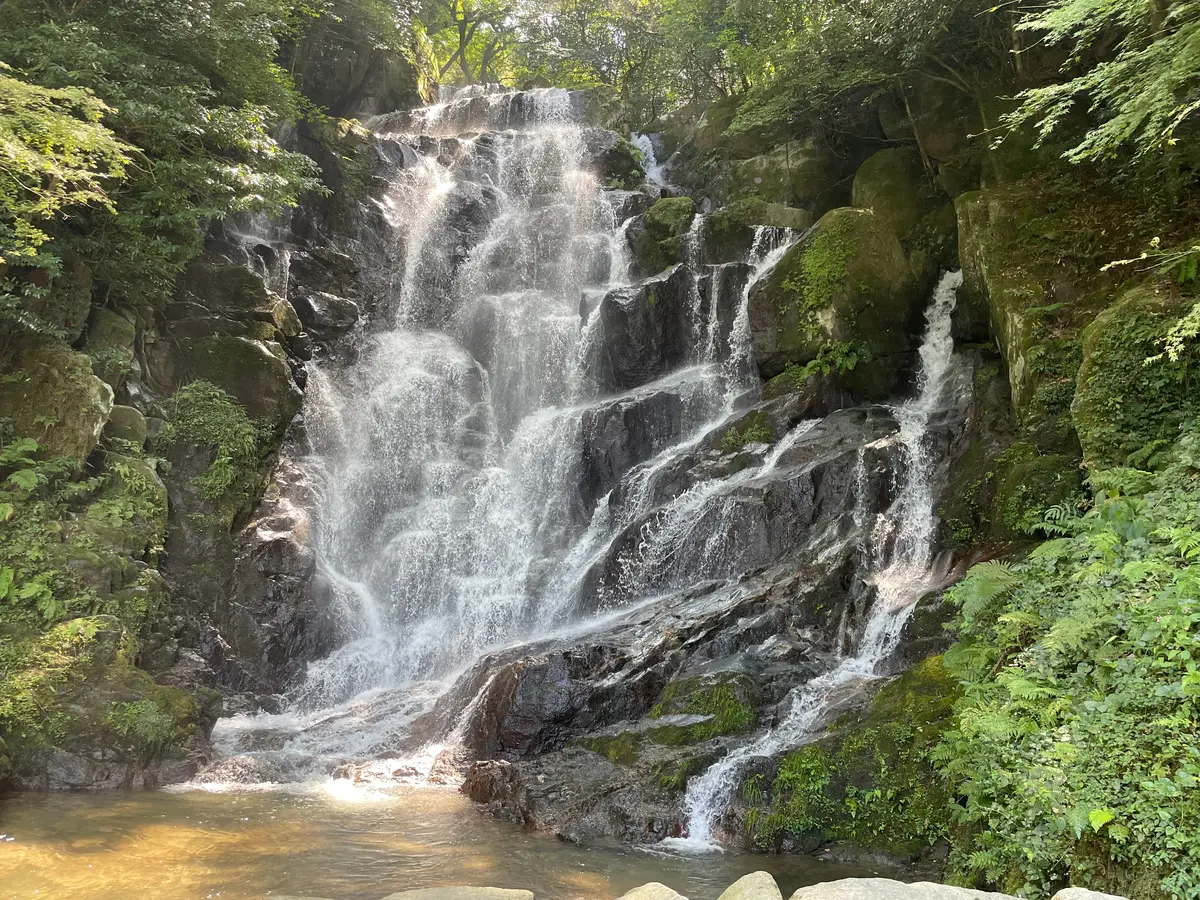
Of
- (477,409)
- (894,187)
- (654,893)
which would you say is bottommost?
(654,893)

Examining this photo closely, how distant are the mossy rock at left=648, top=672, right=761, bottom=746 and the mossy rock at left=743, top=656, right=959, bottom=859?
1.10 metres

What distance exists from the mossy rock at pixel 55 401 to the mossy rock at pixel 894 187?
16.7m

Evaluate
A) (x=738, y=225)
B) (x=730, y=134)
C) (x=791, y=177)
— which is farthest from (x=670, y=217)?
(x=791, y=177)

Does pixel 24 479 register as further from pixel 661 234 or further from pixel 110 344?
pixel 661 234

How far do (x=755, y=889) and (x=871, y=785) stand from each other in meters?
3.42

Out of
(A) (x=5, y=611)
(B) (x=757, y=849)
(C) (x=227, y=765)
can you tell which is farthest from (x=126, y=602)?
(B) (x=757, y=849)

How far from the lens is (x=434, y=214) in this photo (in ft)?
78.5

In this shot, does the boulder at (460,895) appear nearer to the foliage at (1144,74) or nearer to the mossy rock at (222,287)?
the foliage at (1144,74)

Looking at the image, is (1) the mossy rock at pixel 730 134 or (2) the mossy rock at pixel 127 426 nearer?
(2) the mossy rock at pixel 127 426

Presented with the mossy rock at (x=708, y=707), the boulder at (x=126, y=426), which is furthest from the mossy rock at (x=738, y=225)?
the boulder at (x=126, y=426)

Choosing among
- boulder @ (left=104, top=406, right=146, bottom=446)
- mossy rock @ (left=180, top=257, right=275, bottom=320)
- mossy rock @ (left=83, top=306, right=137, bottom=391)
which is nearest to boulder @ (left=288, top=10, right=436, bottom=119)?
mossy rock @ (left=180, top=257, right=275, bottom=320)

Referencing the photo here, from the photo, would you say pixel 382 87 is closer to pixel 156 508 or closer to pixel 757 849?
pixel 156 508

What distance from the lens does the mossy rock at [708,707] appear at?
8.80 m

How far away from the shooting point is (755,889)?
4.38 metres
